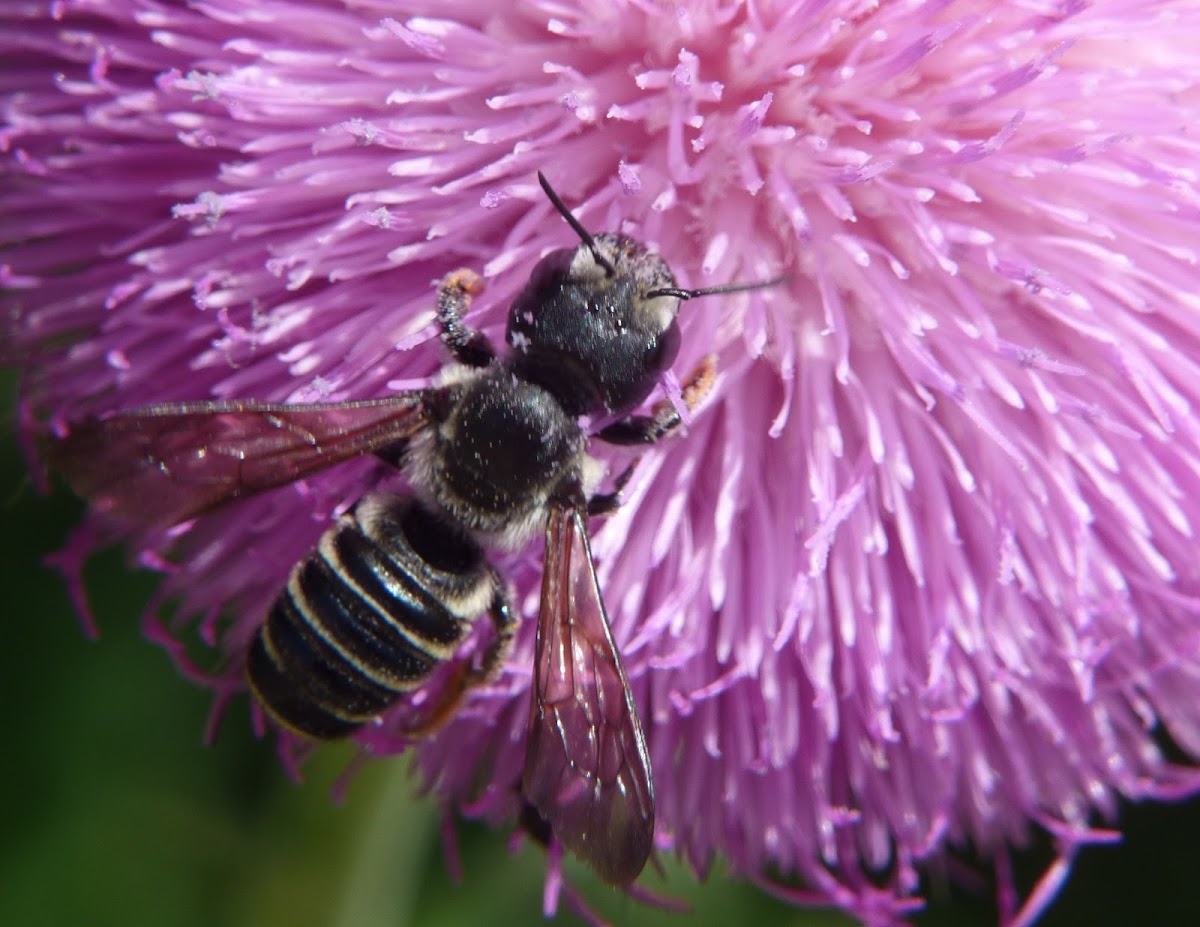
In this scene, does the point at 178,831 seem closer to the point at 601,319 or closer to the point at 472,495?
the point at 472,495

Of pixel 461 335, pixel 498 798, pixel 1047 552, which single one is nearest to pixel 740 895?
pixel 498 798

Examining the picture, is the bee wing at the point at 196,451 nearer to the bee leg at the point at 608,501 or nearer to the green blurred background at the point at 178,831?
the bee leg at the point at 608,501

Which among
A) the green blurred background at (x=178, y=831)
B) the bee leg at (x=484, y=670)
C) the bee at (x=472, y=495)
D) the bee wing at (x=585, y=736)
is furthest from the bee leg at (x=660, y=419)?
the green blurred background at (x=178, y=831)

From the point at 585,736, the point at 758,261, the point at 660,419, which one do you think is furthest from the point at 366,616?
the point at 758,261

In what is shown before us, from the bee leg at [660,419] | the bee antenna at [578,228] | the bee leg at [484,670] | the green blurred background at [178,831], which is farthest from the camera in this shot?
the green blurred background at [178,831]

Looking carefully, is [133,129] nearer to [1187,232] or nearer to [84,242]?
[84,242]
